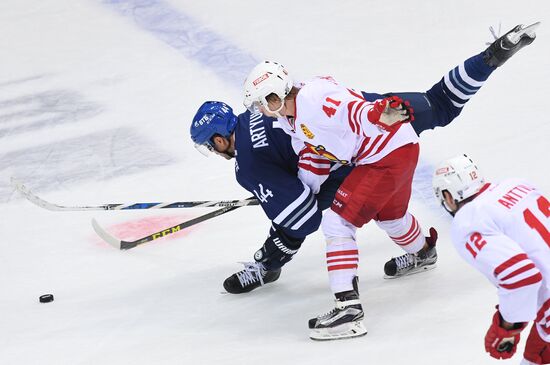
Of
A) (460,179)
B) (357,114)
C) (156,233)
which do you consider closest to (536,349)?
(460,179)

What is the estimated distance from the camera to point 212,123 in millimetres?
4637

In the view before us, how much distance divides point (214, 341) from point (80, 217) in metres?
1.61

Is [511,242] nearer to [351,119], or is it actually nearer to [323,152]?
[351,119]

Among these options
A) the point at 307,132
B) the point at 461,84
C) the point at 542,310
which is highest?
the point at 461,84

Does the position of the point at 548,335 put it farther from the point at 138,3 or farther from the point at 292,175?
the point at 138,3

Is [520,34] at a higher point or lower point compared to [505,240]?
higher

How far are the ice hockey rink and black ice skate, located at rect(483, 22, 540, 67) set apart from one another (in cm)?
82

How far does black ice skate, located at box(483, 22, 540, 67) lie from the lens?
4.80 m

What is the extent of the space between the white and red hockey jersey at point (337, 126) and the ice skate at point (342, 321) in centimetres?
53

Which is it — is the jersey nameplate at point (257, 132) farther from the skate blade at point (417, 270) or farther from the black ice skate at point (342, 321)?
the skate blade at point (417, 270)

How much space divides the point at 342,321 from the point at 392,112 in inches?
32.7

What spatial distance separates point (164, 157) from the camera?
6297 millimetres

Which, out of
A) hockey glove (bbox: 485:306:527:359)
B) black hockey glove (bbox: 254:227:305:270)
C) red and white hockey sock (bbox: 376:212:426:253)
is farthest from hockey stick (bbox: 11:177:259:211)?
hockey glove (bbox: 485:306:527:359)

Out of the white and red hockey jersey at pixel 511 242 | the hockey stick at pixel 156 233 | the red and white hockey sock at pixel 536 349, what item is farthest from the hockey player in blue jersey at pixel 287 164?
the white and red hockey jersey at pixel 511 242
